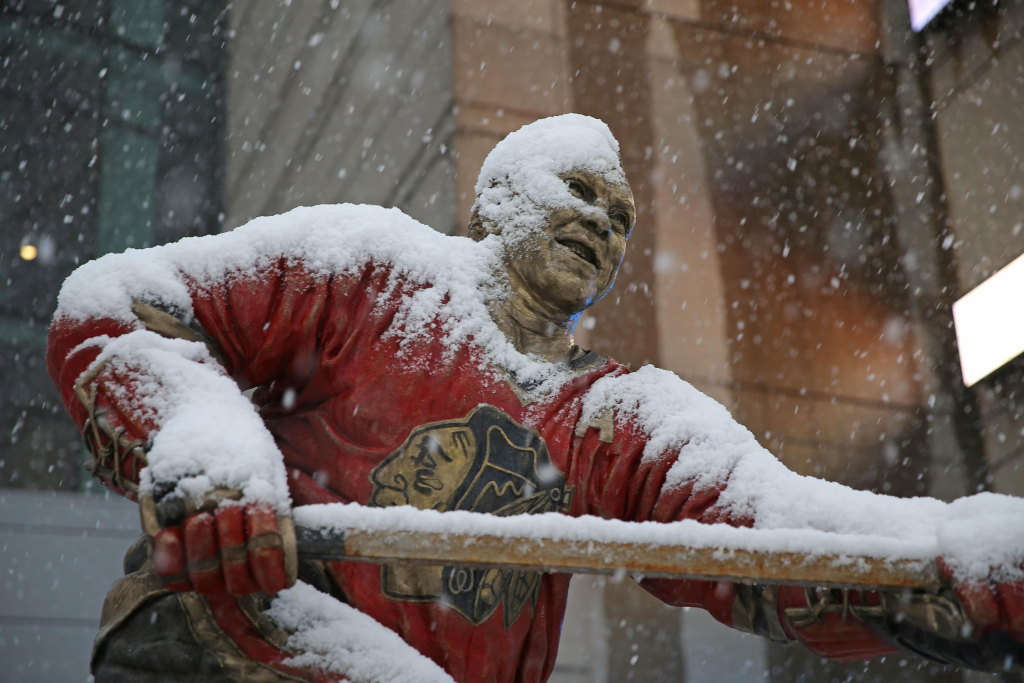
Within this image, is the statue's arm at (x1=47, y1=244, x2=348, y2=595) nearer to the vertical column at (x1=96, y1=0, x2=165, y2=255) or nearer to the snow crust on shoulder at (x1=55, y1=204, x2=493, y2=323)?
the snow crust on shoulder at (x1=55, y1=204, x2=493, y2=323)

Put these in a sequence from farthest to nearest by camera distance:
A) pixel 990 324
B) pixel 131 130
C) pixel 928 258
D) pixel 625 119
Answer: pixel 131 130
pixel 928 258
pixel 990 324
pixel 625 119

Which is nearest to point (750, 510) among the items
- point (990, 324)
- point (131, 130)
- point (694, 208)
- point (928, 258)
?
point (694, 208)

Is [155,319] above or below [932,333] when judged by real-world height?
below

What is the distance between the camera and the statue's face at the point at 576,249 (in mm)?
2092

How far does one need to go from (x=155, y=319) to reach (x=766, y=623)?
110cm

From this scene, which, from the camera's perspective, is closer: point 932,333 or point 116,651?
point 116,651

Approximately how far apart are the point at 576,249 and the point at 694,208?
7.38 ft

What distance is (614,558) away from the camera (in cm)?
153

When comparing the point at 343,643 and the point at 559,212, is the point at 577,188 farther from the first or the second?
the point at 343,643

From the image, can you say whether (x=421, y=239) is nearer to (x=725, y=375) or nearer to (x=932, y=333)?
(x=725, y=375)

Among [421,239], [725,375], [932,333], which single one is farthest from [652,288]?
[421,239]

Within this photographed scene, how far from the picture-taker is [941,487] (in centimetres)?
438

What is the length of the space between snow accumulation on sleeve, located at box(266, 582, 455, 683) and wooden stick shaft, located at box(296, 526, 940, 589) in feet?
0.94

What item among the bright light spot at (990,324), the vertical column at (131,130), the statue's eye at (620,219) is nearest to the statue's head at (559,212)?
the statue's eye at (620,219)
